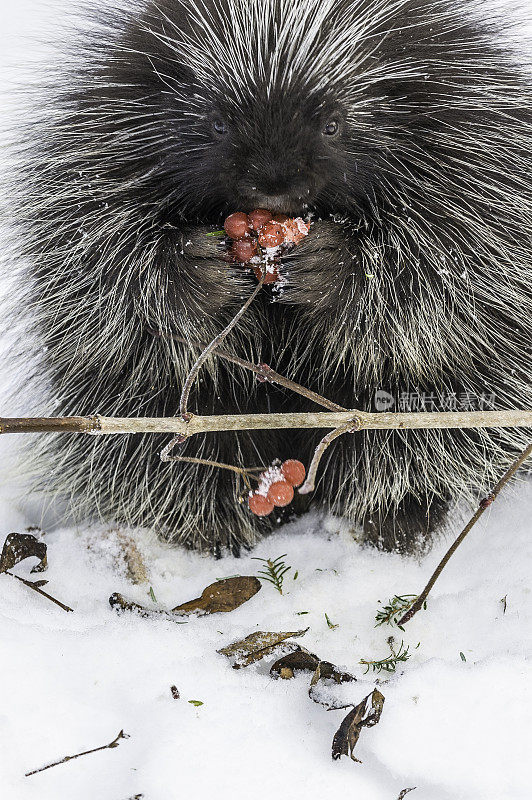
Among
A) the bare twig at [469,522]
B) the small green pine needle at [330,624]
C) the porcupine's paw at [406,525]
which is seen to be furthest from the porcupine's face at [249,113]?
the small green pine needle at [330,624]

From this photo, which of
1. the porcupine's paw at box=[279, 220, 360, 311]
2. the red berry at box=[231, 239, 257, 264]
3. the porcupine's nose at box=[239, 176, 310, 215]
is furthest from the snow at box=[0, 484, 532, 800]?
the porcupine's nose at box=[239, 176, 310, 215]

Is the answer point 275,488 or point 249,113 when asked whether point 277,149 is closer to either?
point 249,113

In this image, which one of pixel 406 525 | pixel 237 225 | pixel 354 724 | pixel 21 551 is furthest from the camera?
pixel 406 525

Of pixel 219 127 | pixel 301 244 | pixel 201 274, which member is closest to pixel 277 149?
pixel 219 127

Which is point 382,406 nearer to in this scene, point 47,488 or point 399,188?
point 399,188

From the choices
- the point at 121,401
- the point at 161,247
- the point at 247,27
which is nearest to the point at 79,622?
the point at 121,401

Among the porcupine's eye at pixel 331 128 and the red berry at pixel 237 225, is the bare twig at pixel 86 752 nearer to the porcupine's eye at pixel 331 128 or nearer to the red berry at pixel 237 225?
the red berry at pixel 237 225
